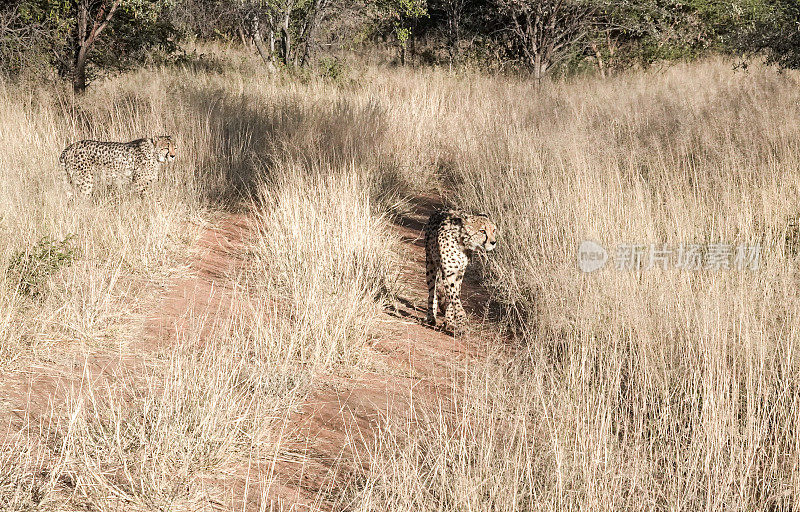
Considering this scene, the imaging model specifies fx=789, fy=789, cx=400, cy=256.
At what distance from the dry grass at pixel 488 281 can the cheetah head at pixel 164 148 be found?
0.20 m

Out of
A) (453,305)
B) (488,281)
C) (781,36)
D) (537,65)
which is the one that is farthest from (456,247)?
(537,65)

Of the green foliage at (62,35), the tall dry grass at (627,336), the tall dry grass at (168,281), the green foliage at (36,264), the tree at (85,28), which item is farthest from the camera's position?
the tree at (85,28)

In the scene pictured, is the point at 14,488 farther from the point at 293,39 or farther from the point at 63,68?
the point at 293,39

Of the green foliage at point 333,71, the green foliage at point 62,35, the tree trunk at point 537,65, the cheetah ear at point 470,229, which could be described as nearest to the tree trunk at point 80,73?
the green foliage at point 62,35

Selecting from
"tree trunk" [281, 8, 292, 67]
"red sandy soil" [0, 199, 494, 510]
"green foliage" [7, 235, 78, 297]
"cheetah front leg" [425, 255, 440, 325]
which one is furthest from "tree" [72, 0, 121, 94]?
"cheetah front leg" [425, 255, 440, 325]

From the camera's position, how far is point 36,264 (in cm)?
470

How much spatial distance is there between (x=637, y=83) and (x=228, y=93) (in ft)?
22.7

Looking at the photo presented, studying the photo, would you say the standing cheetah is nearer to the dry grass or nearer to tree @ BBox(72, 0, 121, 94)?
the dry grass

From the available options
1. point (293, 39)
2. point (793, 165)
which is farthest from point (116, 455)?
point (293, 39)

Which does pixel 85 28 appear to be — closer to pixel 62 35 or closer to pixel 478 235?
pixel 62 35

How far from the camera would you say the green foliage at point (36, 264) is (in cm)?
461

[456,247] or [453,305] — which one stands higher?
[456,247]

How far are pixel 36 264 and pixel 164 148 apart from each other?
3.20 metres

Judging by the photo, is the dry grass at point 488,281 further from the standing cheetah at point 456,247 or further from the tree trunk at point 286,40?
the tree trunk at point 286,40
